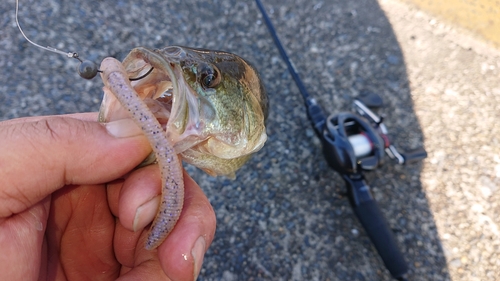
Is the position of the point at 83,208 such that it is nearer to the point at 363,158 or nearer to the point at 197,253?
the point at 197,253

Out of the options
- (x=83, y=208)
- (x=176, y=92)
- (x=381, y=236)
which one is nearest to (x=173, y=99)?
(x=176, y=92)

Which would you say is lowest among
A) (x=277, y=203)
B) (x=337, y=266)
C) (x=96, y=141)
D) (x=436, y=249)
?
(x=436, y=249)

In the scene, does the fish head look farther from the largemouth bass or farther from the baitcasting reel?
the baitcasting reel

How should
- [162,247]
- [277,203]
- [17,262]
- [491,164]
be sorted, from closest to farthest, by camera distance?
[17,262] → [162,247] → [277,203] → [491,164]

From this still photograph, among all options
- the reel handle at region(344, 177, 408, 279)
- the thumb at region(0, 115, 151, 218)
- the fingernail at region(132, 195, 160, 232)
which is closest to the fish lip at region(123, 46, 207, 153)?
the thumb at region(0, 115, 151, 218)

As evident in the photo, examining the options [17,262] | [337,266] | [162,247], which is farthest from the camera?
[337,266]

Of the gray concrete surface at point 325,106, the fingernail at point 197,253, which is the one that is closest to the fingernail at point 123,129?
the fingernail at point 197,253

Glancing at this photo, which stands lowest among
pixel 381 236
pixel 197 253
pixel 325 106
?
pixel 381 236

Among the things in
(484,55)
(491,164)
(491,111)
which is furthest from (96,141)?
(484,55)

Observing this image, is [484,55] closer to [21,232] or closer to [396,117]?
[396,117]
